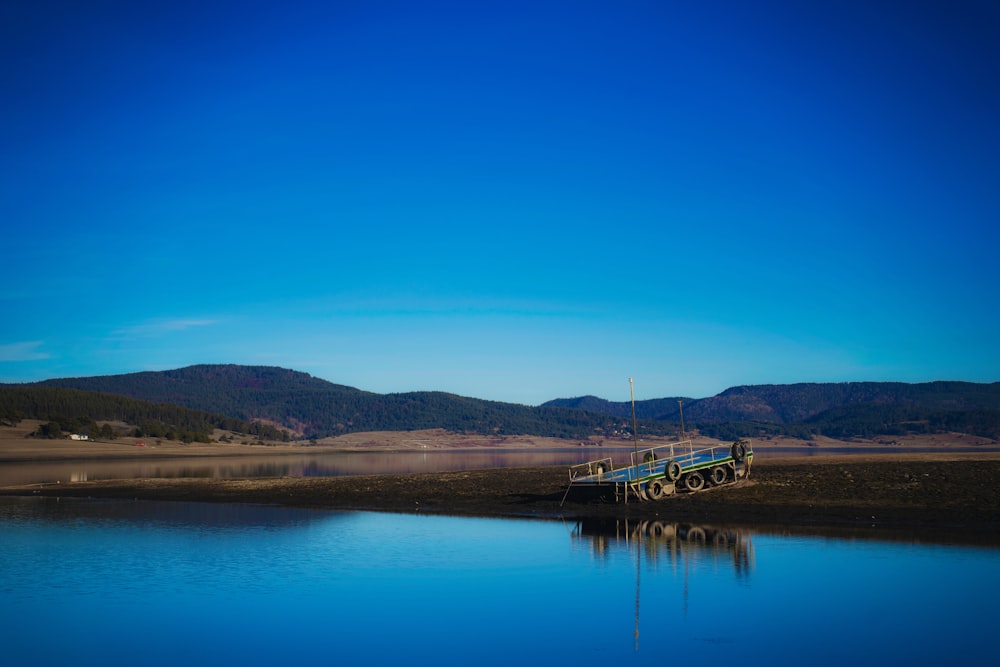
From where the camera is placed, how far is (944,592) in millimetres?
21750

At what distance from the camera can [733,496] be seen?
39.1m

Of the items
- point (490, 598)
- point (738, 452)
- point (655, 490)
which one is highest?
point (738, 452)

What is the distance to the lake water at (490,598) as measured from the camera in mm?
17531

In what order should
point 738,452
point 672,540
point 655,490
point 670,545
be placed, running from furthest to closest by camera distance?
1. point 738,452
2. point 655,490
3. point 672,540
4. point 670,545

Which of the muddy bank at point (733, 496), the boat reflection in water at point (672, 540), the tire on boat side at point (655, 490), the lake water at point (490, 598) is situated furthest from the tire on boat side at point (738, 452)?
the lake water at point (490, 598)

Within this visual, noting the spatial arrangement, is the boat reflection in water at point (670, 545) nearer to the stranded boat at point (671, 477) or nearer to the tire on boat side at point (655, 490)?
the stranded boat at point (671, 477)

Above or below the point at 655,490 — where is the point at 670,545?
below

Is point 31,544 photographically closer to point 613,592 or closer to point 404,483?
point 613,592

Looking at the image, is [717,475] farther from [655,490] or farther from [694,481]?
[655,490]

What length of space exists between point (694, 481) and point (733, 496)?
1853mm

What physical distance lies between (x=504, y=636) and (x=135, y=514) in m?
27.9

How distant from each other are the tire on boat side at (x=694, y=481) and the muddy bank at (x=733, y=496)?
441 mm

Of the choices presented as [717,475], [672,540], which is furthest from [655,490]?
[672,540]

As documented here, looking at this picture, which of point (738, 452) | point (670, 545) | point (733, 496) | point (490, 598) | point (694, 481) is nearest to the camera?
point (490, 598)
